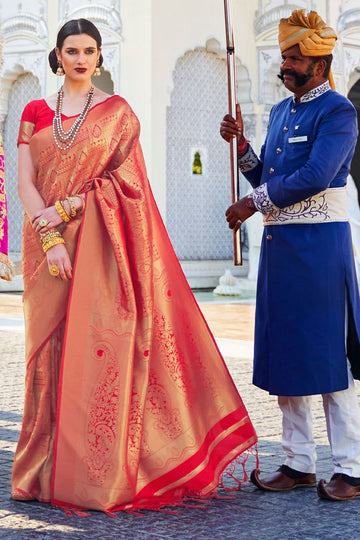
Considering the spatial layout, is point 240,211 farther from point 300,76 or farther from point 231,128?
point 300,76

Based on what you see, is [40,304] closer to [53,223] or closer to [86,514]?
[53,223]

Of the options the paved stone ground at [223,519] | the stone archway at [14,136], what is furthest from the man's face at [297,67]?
the stone archway at [14,136]

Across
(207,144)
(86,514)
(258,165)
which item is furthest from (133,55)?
(86,514)

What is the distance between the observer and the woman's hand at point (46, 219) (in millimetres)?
2447

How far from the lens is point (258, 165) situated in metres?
2.81

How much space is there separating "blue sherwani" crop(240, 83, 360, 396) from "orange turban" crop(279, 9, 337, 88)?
117 mm

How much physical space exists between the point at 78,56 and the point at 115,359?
87 cm

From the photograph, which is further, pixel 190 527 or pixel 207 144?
pixel 207 144

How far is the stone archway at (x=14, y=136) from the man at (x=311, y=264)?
9.71 m

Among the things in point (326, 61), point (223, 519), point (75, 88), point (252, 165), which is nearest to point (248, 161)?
point (252, 165)

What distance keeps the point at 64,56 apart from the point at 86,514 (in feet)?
4.16

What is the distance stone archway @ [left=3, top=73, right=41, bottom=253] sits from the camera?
12008 millimetres

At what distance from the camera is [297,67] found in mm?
2539

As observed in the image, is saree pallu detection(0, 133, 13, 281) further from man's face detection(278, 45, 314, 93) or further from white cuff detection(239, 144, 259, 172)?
man's face detection(278, 45, 314, 93)
